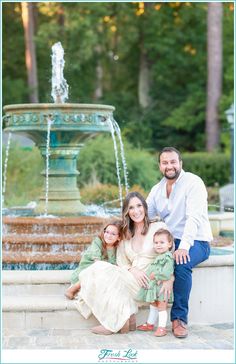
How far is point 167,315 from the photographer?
5.68 m

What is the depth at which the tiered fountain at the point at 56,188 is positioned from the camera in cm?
700

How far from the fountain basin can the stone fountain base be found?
0.47 metres

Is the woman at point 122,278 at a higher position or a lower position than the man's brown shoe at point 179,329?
higher

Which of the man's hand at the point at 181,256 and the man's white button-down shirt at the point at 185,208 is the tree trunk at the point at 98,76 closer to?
the man's white button-down shirt at the point at 185,208

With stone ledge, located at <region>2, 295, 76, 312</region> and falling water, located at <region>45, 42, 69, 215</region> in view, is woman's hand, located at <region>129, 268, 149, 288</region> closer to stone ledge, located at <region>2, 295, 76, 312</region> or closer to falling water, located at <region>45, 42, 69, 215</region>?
stone ledge, located at <region>2, 295, 76, 312</region>

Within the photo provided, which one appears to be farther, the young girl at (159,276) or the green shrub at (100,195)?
the green shrub at (100,195)

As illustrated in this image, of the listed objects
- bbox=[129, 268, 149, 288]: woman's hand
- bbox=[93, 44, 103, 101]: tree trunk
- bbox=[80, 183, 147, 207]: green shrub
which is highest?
bbox=[93, 44, 103, 101]: tree trunk

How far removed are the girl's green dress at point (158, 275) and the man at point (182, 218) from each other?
0.07m

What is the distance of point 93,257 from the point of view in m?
5.68

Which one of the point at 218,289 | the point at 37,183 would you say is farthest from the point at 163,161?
the point at 37,183

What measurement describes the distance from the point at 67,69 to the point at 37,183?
1087cm

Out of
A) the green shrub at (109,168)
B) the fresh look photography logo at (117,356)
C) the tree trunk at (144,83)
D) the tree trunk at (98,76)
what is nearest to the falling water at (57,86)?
the fresh look photography logo at (117,356)

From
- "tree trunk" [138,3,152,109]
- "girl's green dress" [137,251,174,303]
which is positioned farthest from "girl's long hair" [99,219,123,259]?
"tree trunk" [138,3,152,109]

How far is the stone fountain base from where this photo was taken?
674 centimetres
